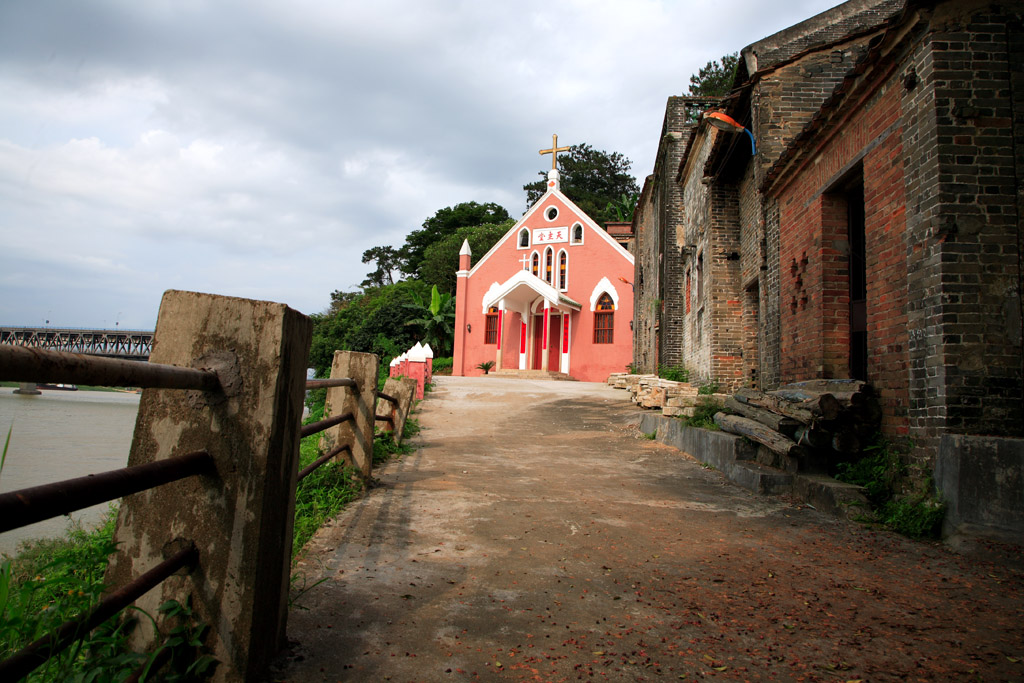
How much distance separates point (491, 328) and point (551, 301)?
432cm

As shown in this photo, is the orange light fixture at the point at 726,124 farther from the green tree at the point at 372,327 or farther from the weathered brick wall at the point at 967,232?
the green tree at the point at 372,327

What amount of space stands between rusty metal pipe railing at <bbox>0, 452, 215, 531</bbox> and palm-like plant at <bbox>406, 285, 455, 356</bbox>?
28866mm

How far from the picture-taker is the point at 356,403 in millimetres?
4949

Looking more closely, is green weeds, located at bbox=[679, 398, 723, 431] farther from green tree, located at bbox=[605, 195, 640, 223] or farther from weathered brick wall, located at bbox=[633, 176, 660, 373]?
green tree, located at bbox=[605, 195, 640, 223]

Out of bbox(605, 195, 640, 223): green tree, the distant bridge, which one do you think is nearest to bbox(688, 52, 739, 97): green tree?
bbox(605, 195, 640, 223): green tree

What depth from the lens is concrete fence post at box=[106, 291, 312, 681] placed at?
1.87m

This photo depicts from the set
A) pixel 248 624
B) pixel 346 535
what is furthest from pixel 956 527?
pixel 248 624

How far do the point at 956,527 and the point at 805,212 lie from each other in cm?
443

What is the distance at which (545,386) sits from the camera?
16922 millimetres

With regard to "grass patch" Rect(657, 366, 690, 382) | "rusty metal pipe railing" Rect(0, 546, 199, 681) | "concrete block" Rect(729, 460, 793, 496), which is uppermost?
"grass patch" Rect(657, 366, 690, 382)

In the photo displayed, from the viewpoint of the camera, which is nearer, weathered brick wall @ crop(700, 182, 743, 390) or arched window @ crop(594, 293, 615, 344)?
weathered brick wall @ crop(700, 182, 743, 390)

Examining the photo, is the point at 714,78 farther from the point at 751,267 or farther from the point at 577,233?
the point at 751,267

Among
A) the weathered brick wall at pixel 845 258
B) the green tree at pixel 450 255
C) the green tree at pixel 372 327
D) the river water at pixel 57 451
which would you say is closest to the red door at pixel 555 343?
the green tree at pixel 372 327

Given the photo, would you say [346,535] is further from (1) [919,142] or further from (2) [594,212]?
(2) [594,212]
